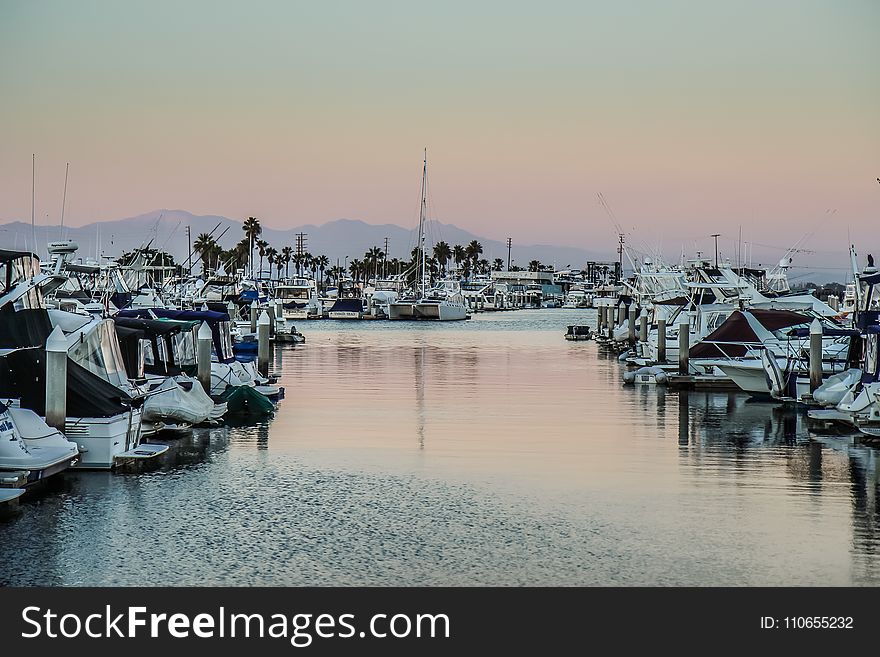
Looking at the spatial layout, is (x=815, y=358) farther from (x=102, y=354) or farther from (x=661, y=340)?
(x=102, y=354)

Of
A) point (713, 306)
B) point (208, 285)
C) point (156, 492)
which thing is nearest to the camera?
point (156, 492)

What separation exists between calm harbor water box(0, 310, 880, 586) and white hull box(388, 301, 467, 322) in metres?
95.3

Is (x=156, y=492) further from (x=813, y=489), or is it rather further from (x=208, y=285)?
(x=208, y=285)

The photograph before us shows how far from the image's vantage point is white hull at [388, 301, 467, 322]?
132 m

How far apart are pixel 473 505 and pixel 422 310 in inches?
4382

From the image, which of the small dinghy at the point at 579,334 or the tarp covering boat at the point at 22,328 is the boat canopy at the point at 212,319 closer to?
the tarp covering boat at the point at 22,328

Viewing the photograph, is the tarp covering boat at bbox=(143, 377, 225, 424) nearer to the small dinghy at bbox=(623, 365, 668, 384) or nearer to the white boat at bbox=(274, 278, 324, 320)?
the small dinghy at bbox=(623, 365, 668, 384)

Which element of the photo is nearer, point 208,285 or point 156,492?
point 156,492

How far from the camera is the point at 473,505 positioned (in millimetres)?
20719

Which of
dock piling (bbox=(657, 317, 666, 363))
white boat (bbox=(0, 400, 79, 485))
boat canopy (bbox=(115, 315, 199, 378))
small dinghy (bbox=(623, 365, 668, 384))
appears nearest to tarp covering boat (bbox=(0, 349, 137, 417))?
white boat (bbox=(0, 400, 79, 485))

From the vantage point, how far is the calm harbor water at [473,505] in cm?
1634

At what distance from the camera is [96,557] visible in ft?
55.0

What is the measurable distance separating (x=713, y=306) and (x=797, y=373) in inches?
581
